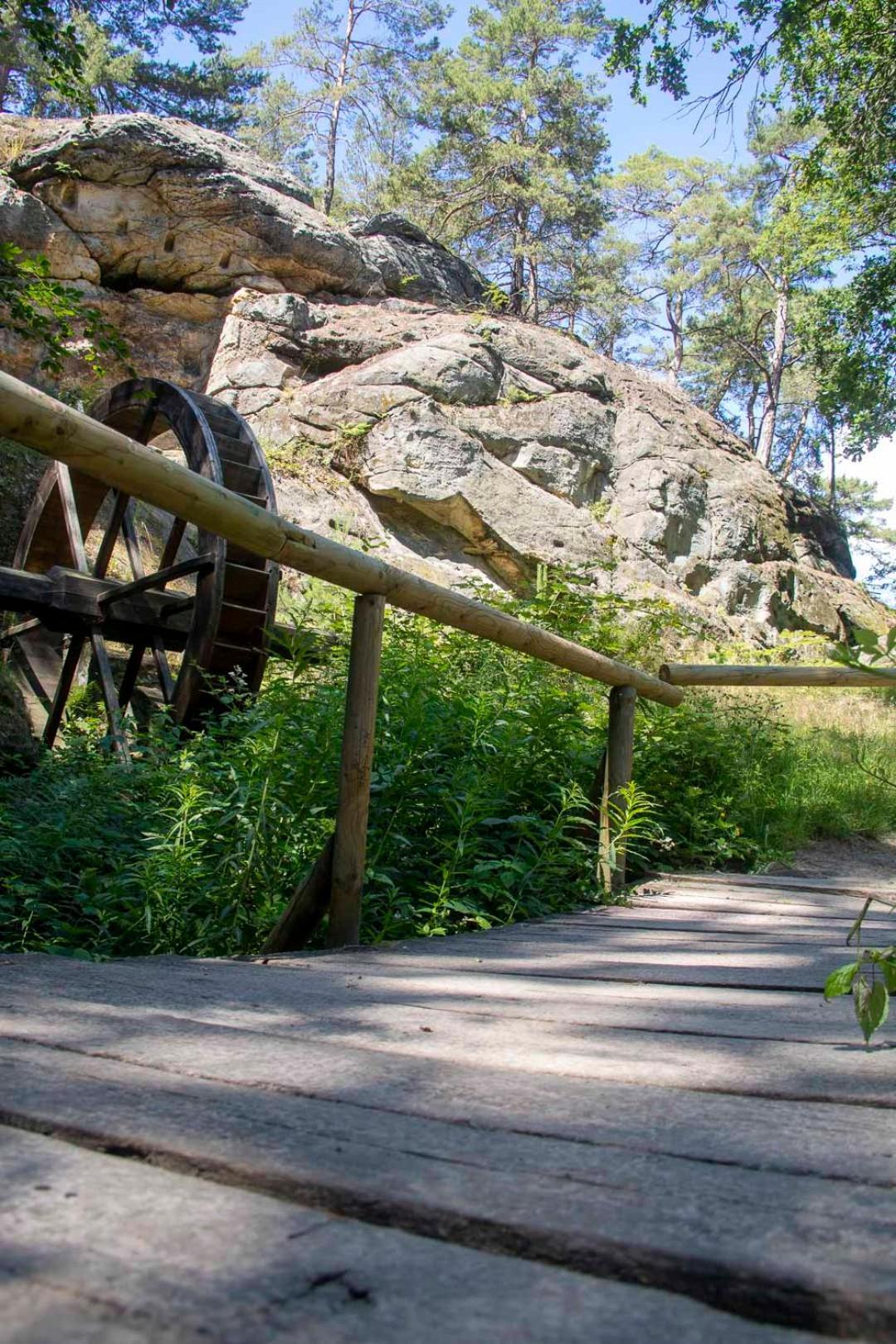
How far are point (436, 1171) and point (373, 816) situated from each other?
2868mm

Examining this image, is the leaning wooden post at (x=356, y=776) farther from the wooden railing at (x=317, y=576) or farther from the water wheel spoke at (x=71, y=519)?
the water wheel spoke at (x=71, y=519)

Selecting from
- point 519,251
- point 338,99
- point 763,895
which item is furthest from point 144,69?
point 763,895

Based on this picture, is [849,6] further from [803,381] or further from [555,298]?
[803,381]

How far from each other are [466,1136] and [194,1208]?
12.6 inches

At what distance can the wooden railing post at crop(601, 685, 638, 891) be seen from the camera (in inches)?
169

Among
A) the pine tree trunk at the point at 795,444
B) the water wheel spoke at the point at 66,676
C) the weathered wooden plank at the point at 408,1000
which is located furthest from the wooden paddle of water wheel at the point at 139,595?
the pine tree trunk at the point at 795,444

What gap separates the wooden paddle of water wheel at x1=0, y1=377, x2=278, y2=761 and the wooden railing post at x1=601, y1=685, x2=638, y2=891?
127 inches

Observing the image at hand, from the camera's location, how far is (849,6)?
12.5 meters

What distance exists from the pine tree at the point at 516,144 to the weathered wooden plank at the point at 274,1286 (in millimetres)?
24490

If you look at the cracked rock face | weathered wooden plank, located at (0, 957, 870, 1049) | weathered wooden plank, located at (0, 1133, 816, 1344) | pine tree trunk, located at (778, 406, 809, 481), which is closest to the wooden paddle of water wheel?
the cracked rock face

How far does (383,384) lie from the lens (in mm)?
15133

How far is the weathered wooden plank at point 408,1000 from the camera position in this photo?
1755 millimetres

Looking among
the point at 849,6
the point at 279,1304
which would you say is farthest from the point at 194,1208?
the point at 849,6

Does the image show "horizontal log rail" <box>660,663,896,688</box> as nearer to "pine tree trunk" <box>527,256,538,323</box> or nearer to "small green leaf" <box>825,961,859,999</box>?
"small green leaf" <box>825,961,859,999</box>
